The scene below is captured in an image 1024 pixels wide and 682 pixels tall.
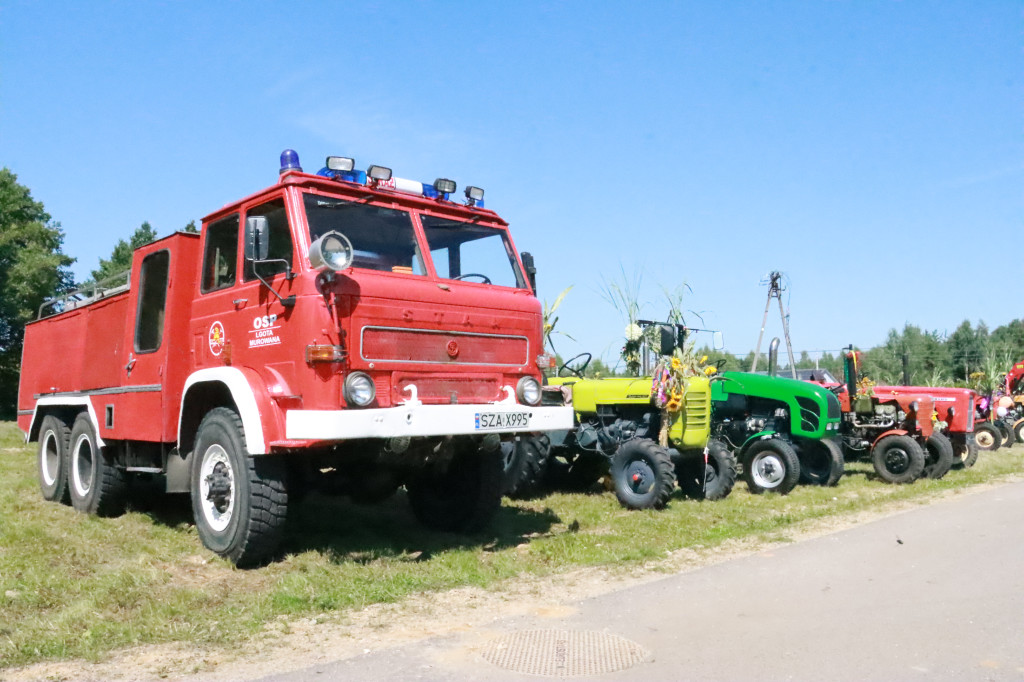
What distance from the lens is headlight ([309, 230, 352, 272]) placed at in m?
5.98

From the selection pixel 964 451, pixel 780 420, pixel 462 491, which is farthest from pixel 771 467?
pixel 964 451

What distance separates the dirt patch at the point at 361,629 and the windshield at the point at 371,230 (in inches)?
102

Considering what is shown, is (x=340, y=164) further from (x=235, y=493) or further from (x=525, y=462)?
(x=525, y=462)

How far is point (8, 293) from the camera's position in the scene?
129ft

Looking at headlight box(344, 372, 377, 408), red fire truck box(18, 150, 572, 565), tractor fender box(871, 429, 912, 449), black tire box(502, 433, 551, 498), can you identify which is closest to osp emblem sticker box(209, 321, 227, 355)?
red fire truck box(18, 150, 572, 565)

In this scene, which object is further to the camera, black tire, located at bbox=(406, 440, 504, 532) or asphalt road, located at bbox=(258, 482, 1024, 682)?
black tire, located at bbox=(406, 440, 504, 532)

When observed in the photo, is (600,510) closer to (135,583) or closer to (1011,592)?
(1011,592)

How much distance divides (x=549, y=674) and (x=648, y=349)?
698cm

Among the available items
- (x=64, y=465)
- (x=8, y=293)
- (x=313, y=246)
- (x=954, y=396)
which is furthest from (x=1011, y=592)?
(x=8, y=293)

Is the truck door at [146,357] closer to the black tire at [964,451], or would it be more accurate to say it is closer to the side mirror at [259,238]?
the side mirror at [259,238]

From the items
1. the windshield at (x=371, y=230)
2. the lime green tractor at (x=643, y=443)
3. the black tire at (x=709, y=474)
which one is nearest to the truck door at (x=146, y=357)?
the windshield at (x=371, y=230)

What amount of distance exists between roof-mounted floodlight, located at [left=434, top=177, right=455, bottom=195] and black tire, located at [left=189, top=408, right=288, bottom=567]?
2.49m

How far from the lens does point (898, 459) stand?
12.9 meters

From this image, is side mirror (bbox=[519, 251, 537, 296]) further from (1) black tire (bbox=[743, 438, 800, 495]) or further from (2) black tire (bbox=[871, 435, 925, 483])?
(2) black tire (bbox=[871, 435, 925, 483])
